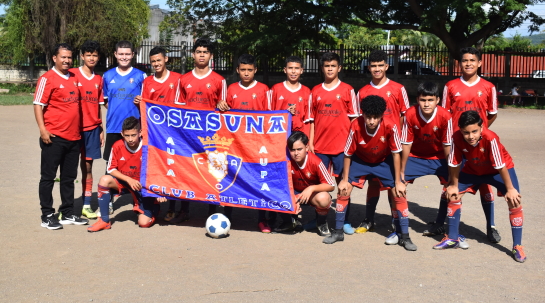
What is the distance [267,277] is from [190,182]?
2.16m

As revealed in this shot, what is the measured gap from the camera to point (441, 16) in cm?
2375

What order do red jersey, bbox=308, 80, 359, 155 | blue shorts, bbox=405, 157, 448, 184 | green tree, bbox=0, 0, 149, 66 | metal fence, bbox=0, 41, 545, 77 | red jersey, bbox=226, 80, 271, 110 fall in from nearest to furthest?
blue shorts, bbox=405, 157, 448, 184, red jersey, bbox=308, 80, 359, 155, red jersey, bbox=226, 80, 271, 110, metal fence, bbox=0, 41, 545, 77, green tree, bbox=0, 0, 149, 66

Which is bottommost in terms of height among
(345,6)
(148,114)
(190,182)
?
(190,182)

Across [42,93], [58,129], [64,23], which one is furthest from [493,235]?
[64,23]

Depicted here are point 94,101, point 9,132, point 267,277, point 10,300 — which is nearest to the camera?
point 10,300

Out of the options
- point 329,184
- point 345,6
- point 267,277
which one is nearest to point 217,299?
point 267,277

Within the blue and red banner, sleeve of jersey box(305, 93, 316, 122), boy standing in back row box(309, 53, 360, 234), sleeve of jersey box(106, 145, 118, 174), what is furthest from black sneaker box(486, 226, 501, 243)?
sleeve of jersey box(106, 145, 118, 174)

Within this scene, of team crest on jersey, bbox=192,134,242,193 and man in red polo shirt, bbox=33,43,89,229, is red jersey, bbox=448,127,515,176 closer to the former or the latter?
team crest on jersey, bbox=192,134,242,193

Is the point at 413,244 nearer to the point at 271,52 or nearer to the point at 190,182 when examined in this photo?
the point at 190,182

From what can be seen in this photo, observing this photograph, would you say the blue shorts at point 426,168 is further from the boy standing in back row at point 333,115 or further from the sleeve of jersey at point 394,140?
the boy standing in back row at point 333,115

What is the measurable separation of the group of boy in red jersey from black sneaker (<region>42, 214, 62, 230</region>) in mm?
16

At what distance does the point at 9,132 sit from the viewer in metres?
14.8

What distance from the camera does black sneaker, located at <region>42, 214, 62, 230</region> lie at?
6.64 m

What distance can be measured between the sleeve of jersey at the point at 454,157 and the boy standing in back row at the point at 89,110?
14.4 ft
